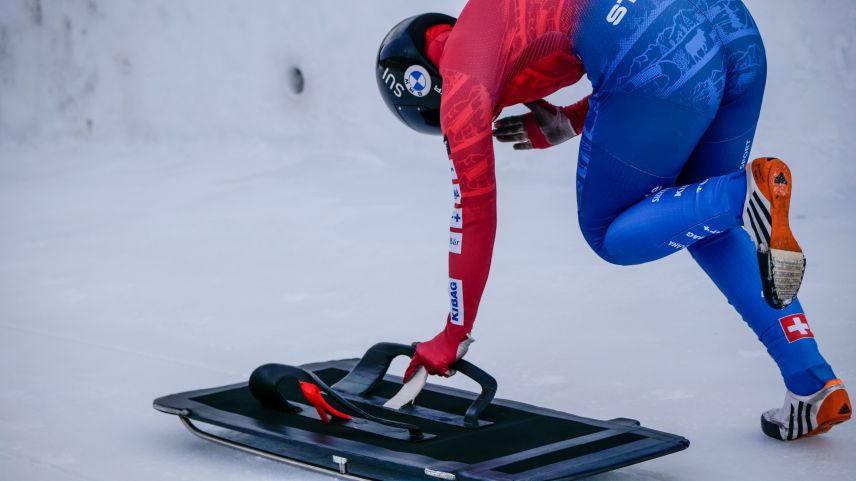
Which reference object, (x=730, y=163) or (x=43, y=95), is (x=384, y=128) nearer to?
(x=43, y=95)

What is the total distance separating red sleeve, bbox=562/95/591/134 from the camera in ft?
9.29

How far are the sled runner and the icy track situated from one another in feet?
0.28

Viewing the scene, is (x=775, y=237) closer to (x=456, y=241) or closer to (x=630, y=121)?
(x=630, y=121)

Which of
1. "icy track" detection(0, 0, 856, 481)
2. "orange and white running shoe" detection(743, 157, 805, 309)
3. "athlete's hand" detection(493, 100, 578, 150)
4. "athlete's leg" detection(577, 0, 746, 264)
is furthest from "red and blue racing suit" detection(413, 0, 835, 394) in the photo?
"icy track" detection(0, 0, 856, 481)

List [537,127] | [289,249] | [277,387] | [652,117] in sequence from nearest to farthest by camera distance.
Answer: [652,117] < [277,387] < [537,127] < [289,249]

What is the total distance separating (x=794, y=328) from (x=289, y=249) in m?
2.89

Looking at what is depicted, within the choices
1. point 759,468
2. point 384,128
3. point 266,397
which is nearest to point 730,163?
point 759,468

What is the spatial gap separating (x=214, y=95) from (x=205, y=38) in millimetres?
421

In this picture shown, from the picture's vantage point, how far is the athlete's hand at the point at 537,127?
2.81m

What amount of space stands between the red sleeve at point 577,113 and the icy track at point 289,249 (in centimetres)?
71

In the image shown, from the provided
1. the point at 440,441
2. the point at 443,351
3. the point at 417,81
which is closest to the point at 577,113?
the point at 417,81

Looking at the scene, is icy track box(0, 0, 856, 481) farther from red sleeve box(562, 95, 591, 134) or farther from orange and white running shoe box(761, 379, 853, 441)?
red sleeve box(562, 95, 591, 134)

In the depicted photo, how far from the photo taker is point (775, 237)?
2.10 m

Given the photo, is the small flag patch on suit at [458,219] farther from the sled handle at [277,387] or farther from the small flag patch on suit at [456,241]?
the sled handle at [277,387]
